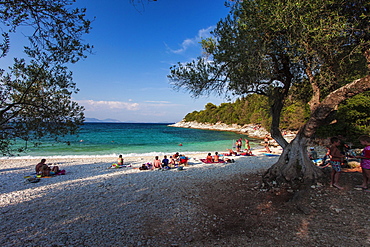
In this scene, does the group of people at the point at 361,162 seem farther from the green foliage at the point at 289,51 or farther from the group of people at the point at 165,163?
the group of people at the point at 165,163

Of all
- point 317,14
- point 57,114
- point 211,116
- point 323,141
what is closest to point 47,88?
point 57,114

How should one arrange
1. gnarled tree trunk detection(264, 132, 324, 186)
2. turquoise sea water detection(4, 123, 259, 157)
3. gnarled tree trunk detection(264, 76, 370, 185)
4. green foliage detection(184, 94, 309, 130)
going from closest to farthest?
1. gnarled tree trunk detection(264, 76, 370, 185)
2. gnarled tree trunk detection(264, 132, 324, 186)
3. turquoise sea water detection(4, 123, 259, 157)
4. green foliage detection(184, 94, 309, 130)

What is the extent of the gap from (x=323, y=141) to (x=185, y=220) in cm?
2922

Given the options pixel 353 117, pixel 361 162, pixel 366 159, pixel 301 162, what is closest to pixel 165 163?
pixel 301 162

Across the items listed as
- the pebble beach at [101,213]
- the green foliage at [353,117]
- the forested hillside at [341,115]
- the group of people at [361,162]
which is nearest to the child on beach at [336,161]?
the group of people at [361,162]

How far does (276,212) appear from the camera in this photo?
18.1 ft

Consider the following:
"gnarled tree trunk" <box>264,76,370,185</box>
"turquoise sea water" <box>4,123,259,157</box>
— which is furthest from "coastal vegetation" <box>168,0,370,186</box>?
"turquoise sea water" <box>4,123,259,157</box>

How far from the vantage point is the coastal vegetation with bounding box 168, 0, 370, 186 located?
5.71 meters

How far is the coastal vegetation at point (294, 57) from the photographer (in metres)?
5.71

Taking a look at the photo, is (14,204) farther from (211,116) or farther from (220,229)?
(211,116)

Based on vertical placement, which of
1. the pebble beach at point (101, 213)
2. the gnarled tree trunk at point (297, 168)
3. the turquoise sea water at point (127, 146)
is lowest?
the turquoise sea water at point (127, 146)

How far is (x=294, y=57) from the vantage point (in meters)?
7.11

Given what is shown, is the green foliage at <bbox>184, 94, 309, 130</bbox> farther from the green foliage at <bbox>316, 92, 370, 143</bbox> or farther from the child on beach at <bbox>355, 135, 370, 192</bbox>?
the child on beach at <bbox>355, 135, 370, 192</bbox>

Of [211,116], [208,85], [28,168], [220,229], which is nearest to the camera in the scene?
A: [220,229]
